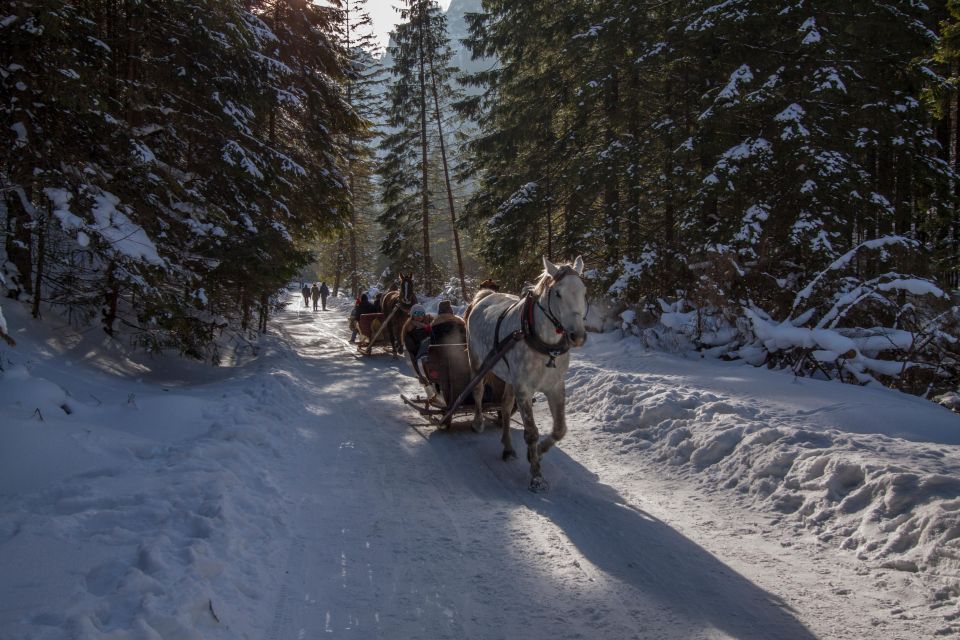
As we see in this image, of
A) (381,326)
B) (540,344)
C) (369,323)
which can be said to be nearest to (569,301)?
(540,344)

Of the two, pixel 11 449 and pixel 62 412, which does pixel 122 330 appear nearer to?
pixel 62 412

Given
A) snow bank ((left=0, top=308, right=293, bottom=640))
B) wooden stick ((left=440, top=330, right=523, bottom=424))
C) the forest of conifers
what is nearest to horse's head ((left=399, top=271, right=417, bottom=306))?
the forest of conifers

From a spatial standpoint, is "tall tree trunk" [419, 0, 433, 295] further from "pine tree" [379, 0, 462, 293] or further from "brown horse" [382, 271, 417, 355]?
"brown horse" [382, 271, 417, 355]

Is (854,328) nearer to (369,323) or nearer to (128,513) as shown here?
(128,513)

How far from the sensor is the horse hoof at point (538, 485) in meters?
5.18

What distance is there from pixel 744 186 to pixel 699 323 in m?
2.74

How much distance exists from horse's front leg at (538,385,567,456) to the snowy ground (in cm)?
35

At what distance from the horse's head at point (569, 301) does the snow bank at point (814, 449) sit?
6.67 ft

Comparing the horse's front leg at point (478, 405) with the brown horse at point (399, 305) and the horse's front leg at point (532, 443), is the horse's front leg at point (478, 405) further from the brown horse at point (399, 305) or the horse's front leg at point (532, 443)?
the brown horse at point (399, 305)

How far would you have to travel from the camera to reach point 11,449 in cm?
407

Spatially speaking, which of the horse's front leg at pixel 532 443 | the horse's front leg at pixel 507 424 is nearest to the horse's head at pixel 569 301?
the horse's front leg at pixel 532 443

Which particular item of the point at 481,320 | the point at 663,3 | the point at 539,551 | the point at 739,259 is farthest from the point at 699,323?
the point at 663,3

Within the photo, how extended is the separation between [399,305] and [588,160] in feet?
20.1

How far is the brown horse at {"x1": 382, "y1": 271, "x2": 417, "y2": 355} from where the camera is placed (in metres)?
13.2
